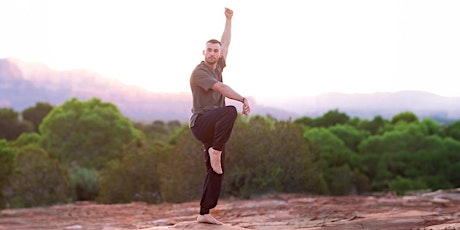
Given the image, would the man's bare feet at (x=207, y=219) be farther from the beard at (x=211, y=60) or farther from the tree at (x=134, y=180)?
the tree at (x=134, y=180)

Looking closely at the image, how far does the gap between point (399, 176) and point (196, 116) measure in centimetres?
2343

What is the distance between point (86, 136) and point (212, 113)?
35557 mm

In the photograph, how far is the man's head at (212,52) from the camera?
284 inches

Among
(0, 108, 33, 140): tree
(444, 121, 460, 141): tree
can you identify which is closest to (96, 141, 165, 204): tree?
(444, 121, 460, 141): tree

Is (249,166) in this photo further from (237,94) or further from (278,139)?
(237,94)

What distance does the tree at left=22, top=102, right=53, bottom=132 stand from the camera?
6419cm

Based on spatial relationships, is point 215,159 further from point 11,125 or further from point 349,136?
point 11,125

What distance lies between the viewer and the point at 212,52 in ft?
23.6

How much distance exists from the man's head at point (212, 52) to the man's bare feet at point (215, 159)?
0.94m

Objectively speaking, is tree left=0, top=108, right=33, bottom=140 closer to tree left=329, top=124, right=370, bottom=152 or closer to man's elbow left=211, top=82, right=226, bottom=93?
tree left=329, top=124, right=370, bottom=152

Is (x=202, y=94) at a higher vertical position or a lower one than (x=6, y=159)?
higher

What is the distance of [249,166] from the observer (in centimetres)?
1825

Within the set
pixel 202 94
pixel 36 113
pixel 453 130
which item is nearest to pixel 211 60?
pixel 202 94

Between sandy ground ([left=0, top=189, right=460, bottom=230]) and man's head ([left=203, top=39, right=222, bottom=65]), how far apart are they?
1.74 m
